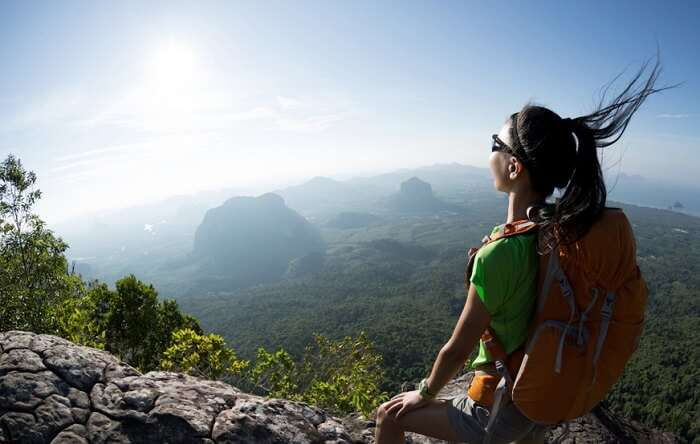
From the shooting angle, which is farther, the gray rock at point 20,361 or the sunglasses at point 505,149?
the gray rock at point 20,361

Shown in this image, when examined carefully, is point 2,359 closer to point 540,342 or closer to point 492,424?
point 492,424

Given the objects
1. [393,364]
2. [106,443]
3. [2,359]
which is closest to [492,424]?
[106,443]

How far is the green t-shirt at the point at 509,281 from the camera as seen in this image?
1.99 meters

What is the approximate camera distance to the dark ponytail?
6.55 feet

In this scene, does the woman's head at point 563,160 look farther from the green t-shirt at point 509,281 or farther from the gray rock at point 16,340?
the gray rock at point 16,340

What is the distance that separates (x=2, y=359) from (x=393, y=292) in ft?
330

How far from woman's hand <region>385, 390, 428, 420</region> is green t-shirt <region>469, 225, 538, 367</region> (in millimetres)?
745

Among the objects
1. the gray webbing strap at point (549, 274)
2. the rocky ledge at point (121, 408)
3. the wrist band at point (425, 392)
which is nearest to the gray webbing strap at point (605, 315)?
the gray webbing strap at point (549, 274)

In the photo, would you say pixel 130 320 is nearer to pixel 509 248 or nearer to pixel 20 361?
pixel 20 361

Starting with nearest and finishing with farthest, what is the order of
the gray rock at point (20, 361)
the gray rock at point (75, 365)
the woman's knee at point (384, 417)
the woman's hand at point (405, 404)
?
1. the woman's hand at point (405, 404)
2. the woman's knee at point (384, 417)
3. the gray rock at point (20, 361)
4. the gray rock at point (75, 365)

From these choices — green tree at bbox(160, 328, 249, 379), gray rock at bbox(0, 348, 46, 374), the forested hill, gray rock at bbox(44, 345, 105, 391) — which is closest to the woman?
gray rock at bbox(44, 345, 105, 391)

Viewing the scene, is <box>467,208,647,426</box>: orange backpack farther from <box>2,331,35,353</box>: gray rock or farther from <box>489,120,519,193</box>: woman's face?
<box>2,331,35,353</box>: gray rock

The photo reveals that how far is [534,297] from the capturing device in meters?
2.17

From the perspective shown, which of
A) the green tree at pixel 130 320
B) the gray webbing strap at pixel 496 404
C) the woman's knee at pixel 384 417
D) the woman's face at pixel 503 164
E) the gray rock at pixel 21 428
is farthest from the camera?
the green tree at pixel 130 320
